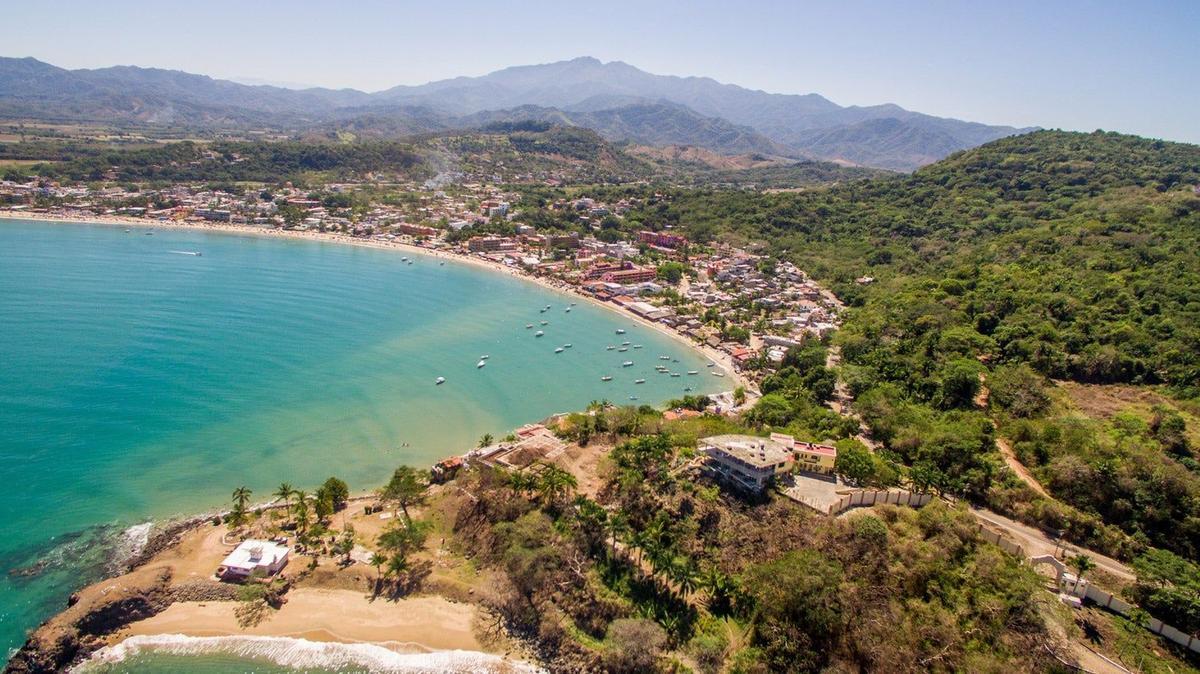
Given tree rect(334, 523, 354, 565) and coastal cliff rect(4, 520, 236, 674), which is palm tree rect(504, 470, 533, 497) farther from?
coastal cliff rect(4, 520, 236, 674)

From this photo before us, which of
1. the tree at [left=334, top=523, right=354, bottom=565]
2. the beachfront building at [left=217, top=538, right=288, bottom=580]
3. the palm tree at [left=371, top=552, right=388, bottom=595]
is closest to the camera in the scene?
the beachfront building at [left=217, top=538, right=288, bottom=580]

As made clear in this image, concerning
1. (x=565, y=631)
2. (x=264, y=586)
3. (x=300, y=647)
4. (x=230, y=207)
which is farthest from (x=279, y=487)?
(x=230, y=207)

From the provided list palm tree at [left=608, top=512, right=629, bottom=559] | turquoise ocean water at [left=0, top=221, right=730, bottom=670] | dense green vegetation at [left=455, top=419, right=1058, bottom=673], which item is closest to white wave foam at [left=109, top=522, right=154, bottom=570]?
turquoise ocean water at [left=0, top=221, right=730, bottom=670]

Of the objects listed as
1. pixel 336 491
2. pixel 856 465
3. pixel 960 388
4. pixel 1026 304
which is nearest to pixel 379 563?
pixel 336 491

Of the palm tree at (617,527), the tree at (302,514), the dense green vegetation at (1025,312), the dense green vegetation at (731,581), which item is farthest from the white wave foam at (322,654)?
the dense green vegetation at (1025,312)

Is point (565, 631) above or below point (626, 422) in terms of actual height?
below

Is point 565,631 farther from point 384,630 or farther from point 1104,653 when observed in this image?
point 1104,653
